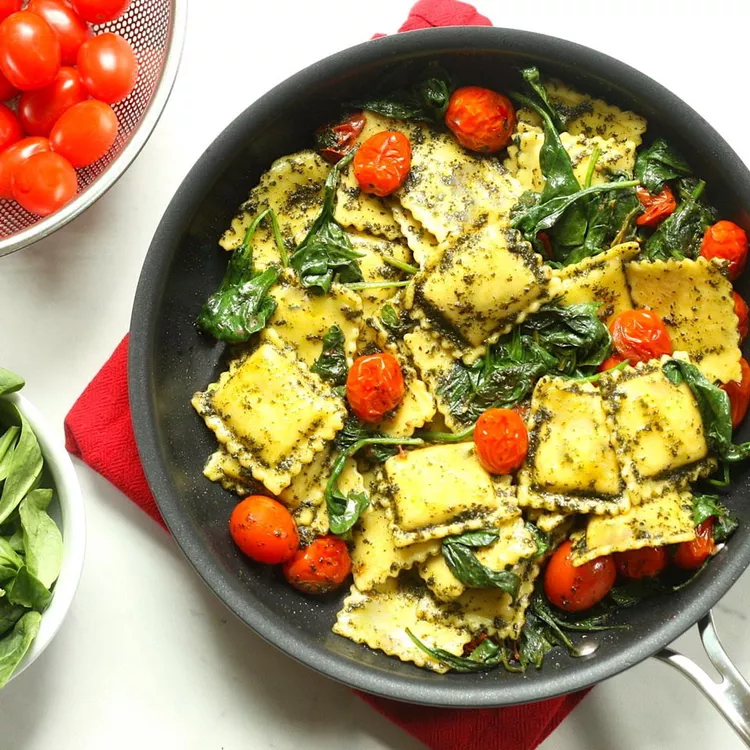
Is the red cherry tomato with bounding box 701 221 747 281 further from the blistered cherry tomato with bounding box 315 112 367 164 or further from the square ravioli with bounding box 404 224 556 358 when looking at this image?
the blistered cherry tomato with bounding box 315 112 367 164

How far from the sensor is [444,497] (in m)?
3.38

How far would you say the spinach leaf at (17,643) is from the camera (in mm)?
3148

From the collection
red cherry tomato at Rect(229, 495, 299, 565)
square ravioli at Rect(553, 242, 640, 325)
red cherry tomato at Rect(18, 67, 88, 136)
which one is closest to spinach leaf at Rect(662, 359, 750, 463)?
square ravioli at Rect(553, 242, 640, 325)

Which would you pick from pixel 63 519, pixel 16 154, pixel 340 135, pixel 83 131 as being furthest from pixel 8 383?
pixel 340 135

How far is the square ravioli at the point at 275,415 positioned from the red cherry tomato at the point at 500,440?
21.8 inches

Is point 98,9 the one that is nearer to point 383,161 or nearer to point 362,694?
point 383,161

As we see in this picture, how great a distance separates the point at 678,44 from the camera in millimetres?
3910

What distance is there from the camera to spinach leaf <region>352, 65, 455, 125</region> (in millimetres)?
3504

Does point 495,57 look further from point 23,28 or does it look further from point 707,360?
point 23,28

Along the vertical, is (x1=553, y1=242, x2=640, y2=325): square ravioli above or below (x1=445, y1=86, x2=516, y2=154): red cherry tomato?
below

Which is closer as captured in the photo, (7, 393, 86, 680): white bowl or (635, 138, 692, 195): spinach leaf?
(7, 393, 86, 680): white bowl

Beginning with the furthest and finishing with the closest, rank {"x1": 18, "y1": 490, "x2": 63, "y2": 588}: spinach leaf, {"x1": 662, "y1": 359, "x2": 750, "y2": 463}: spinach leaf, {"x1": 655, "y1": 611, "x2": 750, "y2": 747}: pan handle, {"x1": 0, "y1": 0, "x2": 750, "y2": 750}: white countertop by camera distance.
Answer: {"x1": 0, "y1": 0, "x2": 750, "y2": 750}: white countertop, {"x1": 662, "y1": 359, "x2": 750, "y2": 463}: spinach leaf, {"x1": 18, "y1": 490, "x2": 63, "y2": 588}: spinach leaf, {"x1": 655, "y1": 611, "x2": 750, "y2": 747}: pan handle

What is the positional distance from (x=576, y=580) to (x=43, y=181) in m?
2.50

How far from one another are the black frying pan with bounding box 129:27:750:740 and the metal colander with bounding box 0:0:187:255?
340 millimetres
